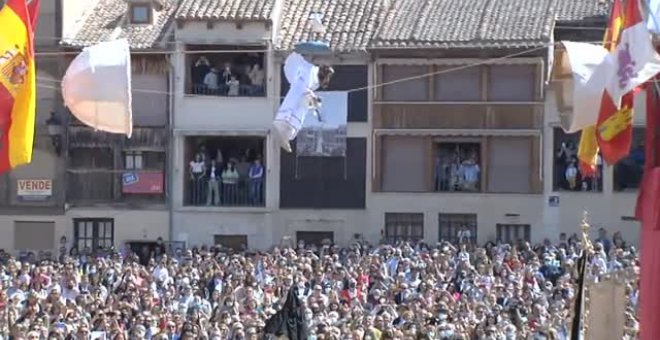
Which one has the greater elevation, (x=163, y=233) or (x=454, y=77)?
(x=454, y=77)

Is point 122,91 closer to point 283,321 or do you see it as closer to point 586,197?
point 283,321

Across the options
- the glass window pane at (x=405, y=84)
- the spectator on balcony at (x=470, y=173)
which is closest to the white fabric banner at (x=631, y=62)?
the spectator on balcony at (x=470, y=173)

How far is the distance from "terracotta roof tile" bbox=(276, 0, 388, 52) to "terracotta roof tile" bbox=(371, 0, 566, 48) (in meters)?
0.37

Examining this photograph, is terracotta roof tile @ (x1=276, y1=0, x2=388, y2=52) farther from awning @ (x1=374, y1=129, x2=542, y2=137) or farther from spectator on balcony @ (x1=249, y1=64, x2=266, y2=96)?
awning @ (x1=374, y1=129, x2=542, y2=137)

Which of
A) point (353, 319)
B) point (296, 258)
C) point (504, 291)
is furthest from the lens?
point (296, 258)

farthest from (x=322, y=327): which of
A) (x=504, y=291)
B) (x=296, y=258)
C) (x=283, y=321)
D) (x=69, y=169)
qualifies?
(x=69, y=169)

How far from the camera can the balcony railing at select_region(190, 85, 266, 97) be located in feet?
151

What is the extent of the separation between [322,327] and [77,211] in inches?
835

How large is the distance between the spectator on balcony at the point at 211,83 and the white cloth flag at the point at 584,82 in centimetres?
2466

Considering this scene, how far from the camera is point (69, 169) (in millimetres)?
46688

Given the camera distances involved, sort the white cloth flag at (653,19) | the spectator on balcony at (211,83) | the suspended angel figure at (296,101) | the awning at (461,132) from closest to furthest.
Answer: the white cloth flag at (653,19)
the suspended angel figure at (296,101)
the awning at (461,132)
the spectator on balcony at (211,83)

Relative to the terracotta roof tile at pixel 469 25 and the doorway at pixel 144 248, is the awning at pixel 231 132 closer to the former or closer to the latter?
the doorway at pixel 144 248

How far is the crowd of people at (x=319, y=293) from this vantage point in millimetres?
26266

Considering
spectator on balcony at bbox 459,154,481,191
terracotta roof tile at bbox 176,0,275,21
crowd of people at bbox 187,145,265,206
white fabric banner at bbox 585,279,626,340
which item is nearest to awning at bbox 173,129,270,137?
crowd of people at bbox 187,145,265,206
